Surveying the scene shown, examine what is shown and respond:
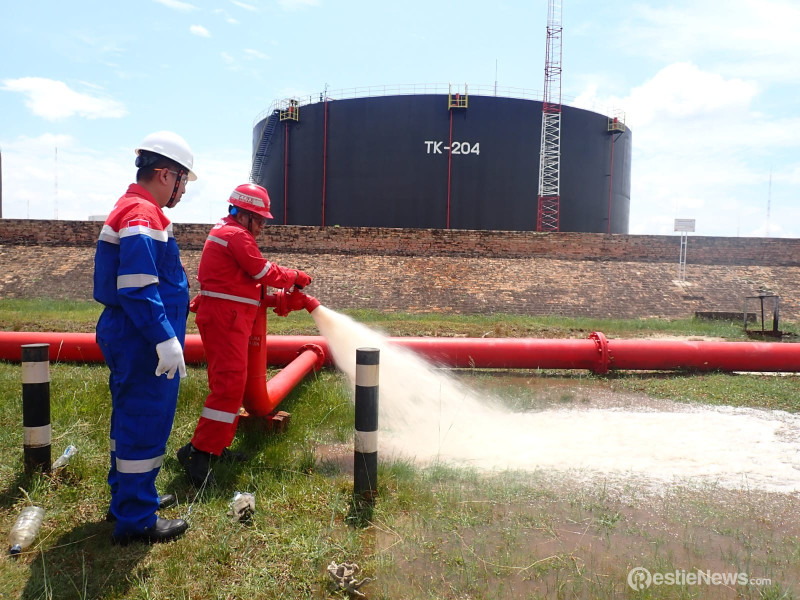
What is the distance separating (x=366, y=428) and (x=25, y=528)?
1683 mm

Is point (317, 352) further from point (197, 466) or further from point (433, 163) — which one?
point (433, 163)

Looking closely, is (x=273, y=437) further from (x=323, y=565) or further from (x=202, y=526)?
(x=323, y=565)

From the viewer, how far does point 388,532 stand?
272 centimetres

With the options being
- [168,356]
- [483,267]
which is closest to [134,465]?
[168,356]

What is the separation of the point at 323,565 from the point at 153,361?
47.6 inches

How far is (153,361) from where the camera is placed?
2.60m

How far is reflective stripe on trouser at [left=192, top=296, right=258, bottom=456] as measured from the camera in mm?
3357

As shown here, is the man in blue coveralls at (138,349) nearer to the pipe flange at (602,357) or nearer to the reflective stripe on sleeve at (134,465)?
the reflective stripe on sleeve at (134,465)

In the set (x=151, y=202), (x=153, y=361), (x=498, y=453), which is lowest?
(x=498, y=453)

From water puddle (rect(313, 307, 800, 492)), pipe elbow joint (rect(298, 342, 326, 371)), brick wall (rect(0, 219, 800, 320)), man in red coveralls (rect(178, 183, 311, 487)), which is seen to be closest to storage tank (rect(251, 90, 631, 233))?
brick wall (rect(0, 219, 800, 320))

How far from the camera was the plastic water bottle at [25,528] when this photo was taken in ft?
8.33

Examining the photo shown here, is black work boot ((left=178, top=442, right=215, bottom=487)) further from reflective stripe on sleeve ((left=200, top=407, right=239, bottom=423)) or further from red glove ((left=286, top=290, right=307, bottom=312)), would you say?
red glove ((left=286, top=290, right=307, bottom=312))

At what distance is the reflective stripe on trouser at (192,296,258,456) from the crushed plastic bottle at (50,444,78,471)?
2.62 ft

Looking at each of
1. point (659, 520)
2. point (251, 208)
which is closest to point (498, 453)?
point (659, 520)
